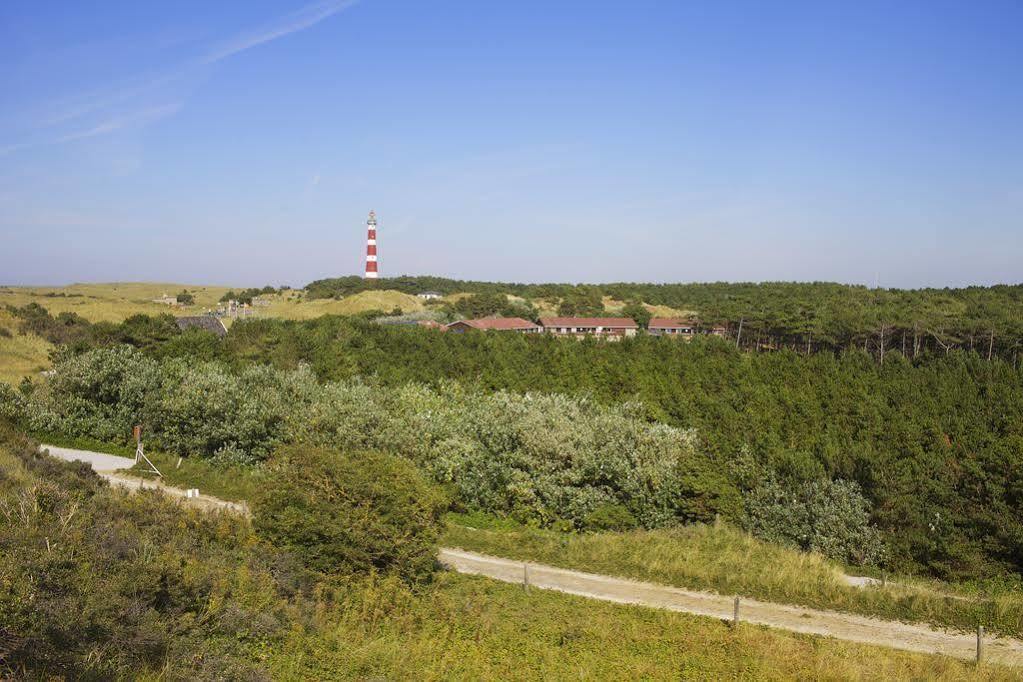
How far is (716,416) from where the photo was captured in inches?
1237

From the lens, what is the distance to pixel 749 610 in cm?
1577

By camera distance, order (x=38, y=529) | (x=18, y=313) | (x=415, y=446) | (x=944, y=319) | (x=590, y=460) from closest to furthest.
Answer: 1. (x=38, y=529)
2. (x=590, y=460)
3. (x=415, y=446)
4. (x=18, y=313)
5. (x=944, y=319)

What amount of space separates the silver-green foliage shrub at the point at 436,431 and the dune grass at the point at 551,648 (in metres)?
8.45

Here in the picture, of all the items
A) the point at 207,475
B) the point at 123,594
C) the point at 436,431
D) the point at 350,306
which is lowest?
the point at 207,475

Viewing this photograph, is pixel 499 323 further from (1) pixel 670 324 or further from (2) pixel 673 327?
(1) pixel 670 324

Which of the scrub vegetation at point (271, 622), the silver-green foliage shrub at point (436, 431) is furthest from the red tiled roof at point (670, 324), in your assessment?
the scrub vegetation at point (271, 622)

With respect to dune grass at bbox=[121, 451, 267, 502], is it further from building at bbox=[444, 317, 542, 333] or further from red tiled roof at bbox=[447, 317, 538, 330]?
red tiled roof at bbox=[447, 317, 538, 330]

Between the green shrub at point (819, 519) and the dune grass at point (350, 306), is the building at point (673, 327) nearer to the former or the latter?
the dune grass at point (350, 306)

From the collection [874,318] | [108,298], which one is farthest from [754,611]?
[108,298]

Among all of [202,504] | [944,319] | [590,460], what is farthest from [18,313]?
[944,319]

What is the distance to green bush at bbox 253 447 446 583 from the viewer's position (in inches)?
559

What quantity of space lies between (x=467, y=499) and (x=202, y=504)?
8.31 meters

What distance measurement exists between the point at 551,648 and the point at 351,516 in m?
4.66

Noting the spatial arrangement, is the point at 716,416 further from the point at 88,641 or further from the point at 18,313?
the point at 18,313
